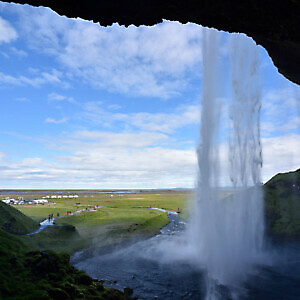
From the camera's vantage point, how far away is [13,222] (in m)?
39.8

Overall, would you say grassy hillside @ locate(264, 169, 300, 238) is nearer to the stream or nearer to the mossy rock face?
the stream

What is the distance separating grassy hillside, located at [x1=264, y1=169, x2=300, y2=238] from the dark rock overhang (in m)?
41.0

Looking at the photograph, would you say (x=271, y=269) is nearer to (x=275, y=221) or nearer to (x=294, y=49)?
(x=275, y=221)

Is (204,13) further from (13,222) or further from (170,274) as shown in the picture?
(13,222)

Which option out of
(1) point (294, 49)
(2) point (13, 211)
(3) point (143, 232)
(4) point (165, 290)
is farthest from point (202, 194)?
(2) point (13, 211)

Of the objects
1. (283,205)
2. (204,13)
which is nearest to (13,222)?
(204,13)

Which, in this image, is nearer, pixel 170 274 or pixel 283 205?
pixel 170 274

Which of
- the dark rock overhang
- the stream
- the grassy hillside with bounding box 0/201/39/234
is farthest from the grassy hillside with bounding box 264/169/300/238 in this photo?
the grassy hillside with bounding box 0/201/39/234

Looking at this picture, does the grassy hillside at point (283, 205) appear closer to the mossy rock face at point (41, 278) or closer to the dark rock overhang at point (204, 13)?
the mossy rock face at point (41, 278)

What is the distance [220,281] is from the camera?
2366 cm

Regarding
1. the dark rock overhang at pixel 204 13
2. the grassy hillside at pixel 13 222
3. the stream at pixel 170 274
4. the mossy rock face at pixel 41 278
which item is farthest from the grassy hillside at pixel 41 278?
the dark rock overhang at pixel 204 13

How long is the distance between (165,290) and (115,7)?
26452 mm

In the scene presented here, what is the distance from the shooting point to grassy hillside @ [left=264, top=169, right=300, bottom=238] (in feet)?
143

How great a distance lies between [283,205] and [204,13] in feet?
164
